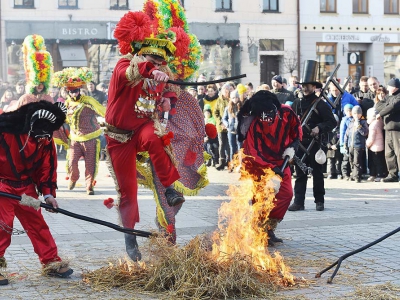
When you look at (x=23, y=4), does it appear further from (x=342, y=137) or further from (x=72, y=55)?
(x=342, y=137)

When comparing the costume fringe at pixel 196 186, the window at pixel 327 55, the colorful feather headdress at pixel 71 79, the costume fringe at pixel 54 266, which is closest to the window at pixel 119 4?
the window at pixel 327 55

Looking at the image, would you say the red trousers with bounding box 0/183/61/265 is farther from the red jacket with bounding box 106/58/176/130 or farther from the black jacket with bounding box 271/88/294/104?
the black jacket with bounding box 271/88/294/104

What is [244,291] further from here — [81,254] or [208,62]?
[208,62]

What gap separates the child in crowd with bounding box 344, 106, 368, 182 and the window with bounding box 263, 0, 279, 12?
59.7 feet

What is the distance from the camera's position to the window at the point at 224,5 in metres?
30.4

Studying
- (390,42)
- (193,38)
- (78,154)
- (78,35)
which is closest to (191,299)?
(193,38)

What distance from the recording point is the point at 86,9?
28734 mm

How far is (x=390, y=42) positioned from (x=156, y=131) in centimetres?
2752

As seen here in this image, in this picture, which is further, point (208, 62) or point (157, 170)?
point (208, 62)

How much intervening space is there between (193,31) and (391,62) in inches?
349

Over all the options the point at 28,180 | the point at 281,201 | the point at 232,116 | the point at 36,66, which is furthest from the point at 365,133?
the point at 28,180

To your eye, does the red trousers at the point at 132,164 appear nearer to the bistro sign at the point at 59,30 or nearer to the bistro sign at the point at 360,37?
the bistro sign at the point at 59,30

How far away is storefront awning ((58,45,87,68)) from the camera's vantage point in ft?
90.7

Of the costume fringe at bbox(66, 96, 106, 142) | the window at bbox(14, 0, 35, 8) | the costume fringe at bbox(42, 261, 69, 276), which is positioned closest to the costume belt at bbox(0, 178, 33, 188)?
the costume fringe at bbox(42, 261, 69, 276)
